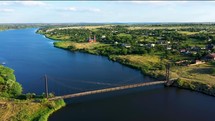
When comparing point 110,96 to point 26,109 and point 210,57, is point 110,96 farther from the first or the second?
point 210,57

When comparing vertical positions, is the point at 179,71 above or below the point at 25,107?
above

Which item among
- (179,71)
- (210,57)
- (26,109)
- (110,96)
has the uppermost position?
(210,57)

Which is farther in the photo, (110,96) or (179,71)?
(179,71)

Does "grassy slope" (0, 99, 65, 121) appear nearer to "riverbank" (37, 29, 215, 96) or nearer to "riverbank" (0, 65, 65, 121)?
"riverbank" (0, 65, 65, 121)

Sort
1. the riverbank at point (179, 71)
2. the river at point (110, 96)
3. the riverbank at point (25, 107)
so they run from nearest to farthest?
the riverbank at point (25, 107)
the river at point (110, 96)
the riverbank at point (179, 71)

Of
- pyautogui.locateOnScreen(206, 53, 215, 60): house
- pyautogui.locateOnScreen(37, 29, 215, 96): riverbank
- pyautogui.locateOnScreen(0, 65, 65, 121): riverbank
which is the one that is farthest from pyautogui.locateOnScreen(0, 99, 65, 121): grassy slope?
pyautogui.locateOnScreen(206, 53, 215, 60): house

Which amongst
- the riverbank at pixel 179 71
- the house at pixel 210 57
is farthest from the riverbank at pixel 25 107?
the house at pixel 210 57

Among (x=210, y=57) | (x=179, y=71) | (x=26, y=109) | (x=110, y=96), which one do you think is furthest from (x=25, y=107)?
(x=210, y=57)

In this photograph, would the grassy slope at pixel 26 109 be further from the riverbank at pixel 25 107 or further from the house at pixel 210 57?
the house at pixel 210 57

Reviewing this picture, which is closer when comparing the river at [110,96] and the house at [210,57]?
the river at [110,96]

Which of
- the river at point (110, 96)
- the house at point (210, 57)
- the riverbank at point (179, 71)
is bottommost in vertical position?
the river at point (110, 96)
